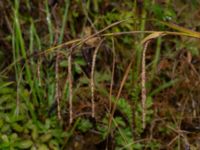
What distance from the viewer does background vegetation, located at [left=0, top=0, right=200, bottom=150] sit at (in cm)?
196

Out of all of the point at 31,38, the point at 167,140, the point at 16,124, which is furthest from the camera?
the point at 31,38

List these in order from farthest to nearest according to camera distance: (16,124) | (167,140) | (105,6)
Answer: (105,6)
(167,140)
(16,124)

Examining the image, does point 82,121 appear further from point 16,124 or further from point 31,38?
point 31,38

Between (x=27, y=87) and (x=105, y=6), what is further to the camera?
(x=105, y=6)

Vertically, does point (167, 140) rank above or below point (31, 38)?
below

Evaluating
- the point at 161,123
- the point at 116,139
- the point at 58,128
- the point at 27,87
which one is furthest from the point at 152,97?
the point at 27,87

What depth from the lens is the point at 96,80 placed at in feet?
7.22

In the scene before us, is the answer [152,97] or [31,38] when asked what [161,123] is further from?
[31,38]

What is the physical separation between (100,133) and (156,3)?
84 centimetres

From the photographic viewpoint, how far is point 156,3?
2.36 m

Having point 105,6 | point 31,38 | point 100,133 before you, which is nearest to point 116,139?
point 100,133

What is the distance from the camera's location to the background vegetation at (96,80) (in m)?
1.96

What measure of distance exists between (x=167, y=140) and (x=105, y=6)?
35.8 inches

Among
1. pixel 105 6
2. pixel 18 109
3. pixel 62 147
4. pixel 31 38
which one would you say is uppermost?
pixel 105 6
